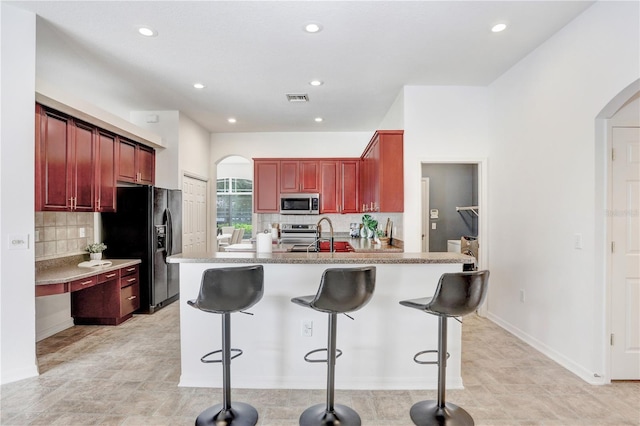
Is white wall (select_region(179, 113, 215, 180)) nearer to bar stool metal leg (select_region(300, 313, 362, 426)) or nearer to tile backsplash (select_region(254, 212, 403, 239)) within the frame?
tile backsplash (select_region(254, 212, 403, 239))

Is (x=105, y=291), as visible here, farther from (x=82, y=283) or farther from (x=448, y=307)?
(x=448, y=307)

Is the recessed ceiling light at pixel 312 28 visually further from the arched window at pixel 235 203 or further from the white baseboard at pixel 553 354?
the arched window at pixel 235 203

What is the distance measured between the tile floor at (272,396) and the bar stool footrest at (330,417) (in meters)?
0.08

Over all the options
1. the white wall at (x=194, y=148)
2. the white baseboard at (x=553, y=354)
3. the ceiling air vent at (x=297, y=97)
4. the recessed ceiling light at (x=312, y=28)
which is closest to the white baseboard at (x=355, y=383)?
the white baseboard at (x=553, y=354)

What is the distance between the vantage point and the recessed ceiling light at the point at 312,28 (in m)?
2.86

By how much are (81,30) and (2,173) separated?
1.38m

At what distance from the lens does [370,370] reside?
8.48 ft

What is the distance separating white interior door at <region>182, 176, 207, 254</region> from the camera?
18.4ft

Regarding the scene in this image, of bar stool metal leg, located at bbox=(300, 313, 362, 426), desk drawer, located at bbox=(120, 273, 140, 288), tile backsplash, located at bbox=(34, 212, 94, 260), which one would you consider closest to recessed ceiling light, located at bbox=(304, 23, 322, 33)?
bar stool metal leg, located at bbox=(300, 313, 362, 426)

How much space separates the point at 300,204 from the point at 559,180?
3921 millimetres

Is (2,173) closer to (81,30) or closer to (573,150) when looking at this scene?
(81,30)

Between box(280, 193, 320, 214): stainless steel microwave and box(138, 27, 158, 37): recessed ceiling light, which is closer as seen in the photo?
box(138, 27, 158, 37): recessed ceiling light

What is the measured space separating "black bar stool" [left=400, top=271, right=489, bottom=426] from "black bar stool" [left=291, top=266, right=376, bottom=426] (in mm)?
376

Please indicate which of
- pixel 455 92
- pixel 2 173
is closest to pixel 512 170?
pixel 455 92
